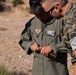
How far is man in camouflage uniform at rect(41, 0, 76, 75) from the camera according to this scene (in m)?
2.71

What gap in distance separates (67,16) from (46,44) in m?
1.22

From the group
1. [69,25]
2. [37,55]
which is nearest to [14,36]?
[37,55]

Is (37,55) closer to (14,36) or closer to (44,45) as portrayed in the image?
(44,45)

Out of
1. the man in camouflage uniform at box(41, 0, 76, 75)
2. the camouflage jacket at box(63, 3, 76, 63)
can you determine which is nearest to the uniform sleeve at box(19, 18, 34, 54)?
the man in camouflage uniform at box(41, 0, 76, 75)

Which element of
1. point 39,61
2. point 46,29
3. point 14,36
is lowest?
point 14,36

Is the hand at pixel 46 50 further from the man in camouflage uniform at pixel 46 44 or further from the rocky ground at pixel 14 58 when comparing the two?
the rocky ground at pixel 14 58

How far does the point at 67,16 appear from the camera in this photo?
2.77m

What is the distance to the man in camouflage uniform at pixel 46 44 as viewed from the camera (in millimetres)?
3875

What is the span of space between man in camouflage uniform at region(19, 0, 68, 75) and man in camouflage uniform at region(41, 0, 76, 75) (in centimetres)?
83

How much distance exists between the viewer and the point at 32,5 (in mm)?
3764

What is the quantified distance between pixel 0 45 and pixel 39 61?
5512mm

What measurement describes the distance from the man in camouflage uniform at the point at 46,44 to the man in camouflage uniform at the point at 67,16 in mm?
827

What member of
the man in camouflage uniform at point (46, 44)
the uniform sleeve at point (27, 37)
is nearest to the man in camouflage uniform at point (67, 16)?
the man in camouflage uniform at point (46, 44)

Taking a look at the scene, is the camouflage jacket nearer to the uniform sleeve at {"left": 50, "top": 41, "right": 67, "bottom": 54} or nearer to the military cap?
the military cap
